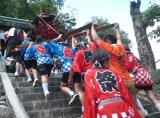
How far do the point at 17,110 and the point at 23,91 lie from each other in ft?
5.73

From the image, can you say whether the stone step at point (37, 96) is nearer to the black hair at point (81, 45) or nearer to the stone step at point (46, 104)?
the stone step at point (46, 104)

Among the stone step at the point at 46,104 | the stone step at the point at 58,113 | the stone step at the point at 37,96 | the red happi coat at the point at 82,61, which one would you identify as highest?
the red happi coat at the point at 82,61

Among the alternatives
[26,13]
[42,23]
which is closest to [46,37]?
[42,23]

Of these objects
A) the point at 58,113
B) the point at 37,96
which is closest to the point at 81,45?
the point at 37,96

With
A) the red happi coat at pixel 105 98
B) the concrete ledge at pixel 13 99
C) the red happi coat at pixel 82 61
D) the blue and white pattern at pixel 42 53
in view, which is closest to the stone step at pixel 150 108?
the red happi coat at pixel 82 61

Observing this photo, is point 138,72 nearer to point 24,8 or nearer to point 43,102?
point 43,102

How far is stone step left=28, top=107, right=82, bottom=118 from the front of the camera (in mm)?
8289

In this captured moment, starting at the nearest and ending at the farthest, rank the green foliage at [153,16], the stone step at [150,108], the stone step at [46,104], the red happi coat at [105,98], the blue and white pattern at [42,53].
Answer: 1. the red happi coat at [105,98]
2. the stone step at [46,104]
3. the stone step at [150,108]
4. the blue and white pattern at [42,53]
5. the green foliage at [153,16]

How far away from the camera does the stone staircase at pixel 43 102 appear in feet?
27.9

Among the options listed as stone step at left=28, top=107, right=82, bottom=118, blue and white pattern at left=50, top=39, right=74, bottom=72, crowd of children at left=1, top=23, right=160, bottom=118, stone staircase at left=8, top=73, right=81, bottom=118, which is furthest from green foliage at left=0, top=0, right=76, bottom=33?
stone step at left=28, top=107, right=82, bottom=118

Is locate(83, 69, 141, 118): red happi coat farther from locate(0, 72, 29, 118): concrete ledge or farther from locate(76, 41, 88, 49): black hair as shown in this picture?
locate(76, 41, 88, 49): black hair

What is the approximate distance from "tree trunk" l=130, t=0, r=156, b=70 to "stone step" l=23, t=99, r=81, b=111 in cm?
643

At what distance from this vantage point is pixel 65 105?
9.33m

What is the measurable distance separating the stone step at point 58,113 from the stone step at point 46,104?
22 centimetres
